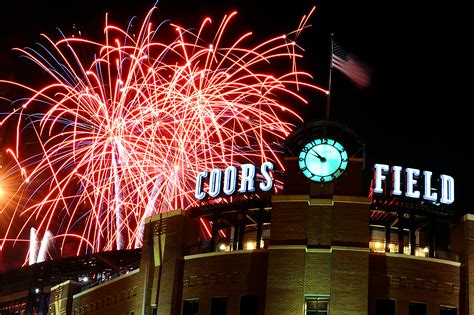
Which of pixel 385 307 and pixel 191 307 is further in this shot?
pixel 191 307

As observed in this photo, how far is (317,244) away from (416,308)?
768 cm

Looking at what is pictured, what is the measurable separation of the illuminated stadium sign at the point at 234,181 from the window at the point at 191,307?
24.2 feet

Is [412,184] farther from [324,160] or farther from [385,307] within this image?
[385,307]

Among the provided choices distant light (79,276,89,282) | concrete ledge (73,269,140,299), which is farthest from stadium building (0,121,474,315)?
distant light (79,276,89,282)

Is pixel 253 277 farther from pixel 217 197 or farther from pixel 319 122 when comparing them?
pixel 319 122

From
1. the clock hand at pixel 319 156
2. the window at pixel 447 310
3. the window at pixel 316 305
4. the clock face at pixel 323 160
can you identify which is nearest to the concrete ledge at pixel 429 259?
the window at pixel 447 310

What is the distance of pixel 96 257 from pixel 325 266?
29.0 m

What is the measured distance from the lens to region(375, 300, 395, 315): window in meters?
53.4

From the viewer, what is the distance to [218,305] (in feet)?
184

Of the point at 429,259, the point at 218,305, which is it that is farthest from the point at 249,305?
the point at 429,259

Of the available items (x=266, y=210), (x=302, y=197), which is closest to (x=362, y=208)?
(x=302, y=197)

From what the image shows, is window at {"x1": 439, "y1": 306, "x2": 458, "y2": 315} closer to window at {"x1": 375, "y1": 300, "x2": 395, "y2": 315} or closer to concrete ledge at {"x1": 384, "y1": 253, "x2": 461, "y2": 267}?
concrete ledge at {"x1": 384, "y1": 253, "x2": 461, "y2": 267}

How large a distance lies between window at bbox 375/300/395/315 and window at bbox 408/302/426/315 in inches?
47.1

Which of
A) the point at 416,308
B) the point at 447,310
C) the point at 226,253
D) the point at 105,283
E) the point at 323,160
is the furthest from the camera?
the point at 105,283
